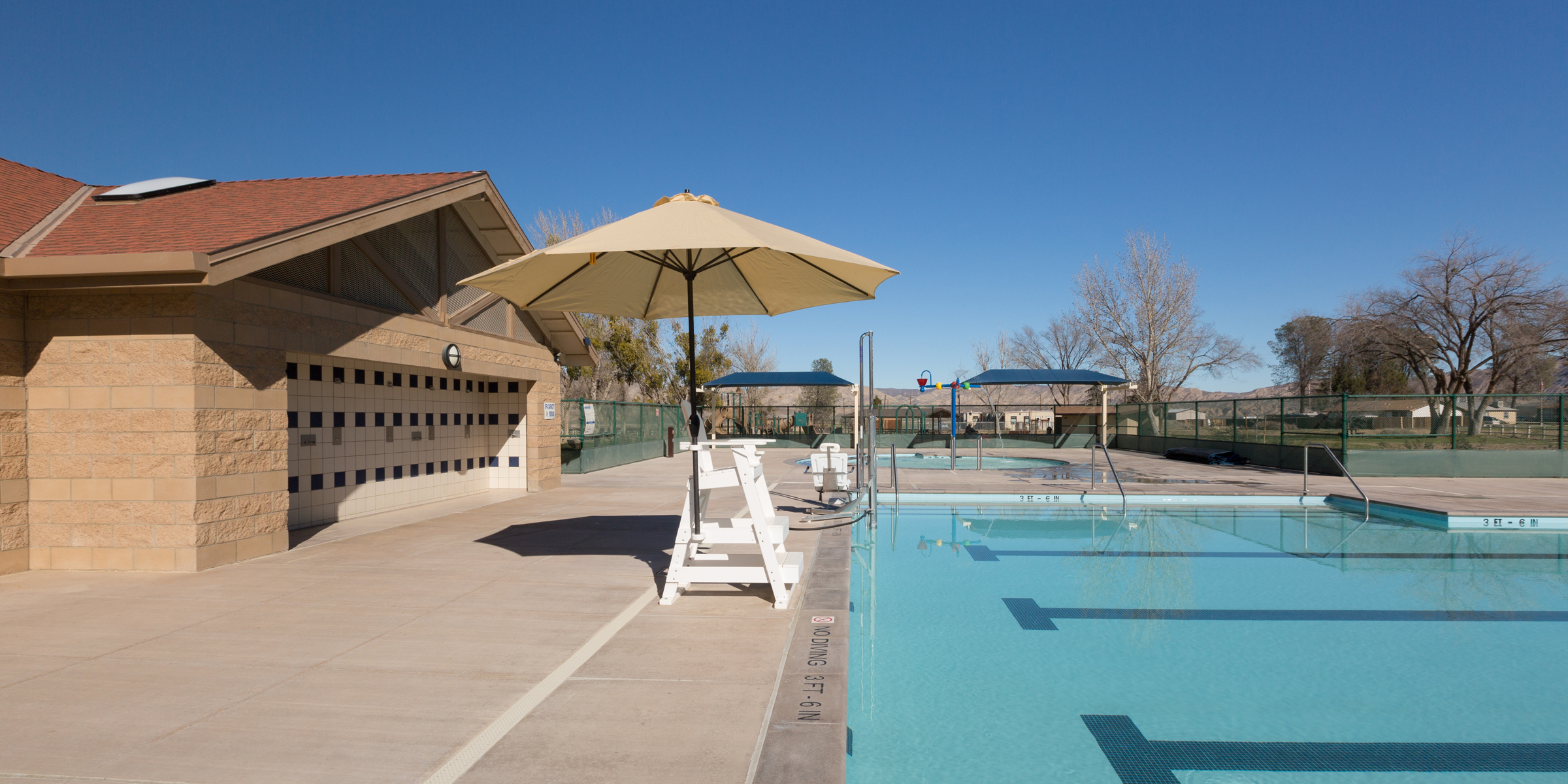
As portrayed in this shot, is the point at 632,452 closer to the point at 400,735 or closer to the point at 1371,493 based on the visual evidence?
the point at 1371,493

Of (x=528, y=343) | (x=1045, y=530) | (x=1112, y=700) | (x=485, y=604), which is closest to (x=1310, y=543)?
(x=1045, y=530)

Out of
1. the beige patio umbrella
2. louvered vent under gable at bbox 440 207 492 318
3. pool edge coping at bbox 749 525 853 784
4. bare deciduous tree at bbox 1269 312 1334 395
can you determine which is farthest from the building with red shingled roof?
bare deciduous tree at bbox 1269 312 1334 395

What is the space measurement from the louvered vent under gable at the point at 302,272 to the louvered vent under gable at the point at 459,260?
7.00ft

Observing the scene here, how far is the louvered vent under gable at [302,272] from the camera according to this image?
6.68 meters

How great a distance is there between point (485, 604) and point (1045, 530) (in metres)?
6.28

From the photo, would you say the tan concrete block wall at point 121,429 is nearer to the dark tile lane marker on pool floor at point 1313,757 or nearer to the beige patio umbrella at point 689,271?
the beige patio umbrella at point 689,271

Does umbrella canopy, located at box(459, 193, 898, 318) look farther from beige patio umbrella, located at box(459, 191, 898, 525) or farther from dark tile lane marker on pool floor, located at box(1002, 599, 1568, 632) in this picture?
dark tile lane marker on pool floor, located at box(1002, 599, 1568, 632)

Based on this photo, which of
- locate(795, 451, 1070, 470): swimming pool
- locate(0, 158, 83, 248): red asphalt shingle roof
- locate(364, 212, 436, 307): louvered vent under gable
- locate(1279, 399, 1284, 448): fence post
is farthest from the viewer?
locate(795, 451, 1070, 470): swimming pool

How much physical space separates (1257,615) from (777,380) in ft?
67.5

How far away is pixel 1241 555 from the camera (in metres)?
7.51

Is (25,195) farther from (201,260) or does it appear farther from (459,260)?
(459,260)

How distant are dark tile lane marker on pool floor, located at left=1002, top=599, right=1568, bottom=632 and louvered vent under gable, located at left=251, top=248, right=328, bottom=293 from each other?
6730mm

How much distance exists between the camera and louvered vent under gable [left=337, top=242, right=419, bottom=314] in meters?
7.66

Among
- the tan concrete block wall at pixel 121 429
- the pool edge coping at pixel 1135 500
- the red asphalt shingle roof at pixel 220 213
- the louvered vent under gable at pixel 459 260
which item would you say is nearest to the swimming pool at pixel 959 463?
the pool edge coping at pixel 1135 500
